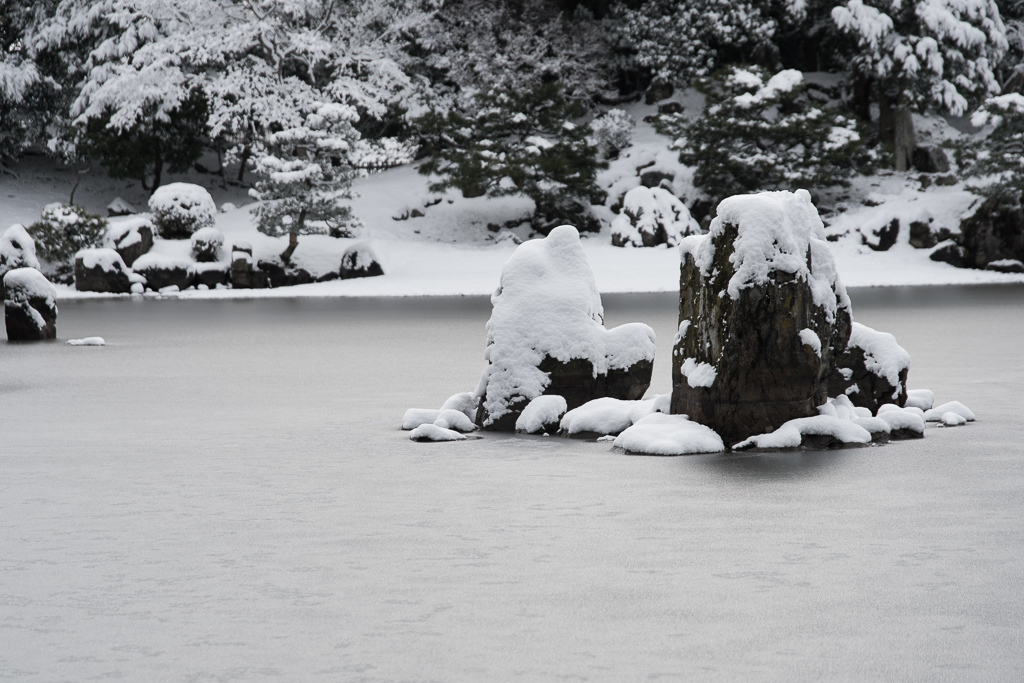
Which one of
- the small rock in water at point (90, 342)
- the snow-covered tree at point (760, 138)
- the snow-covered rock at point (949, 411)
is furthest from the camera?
the snow-covered tree at point (760, 138)

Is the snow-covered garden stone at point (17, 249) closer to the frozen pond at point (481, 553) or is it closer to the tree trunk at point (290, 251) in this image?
the tree trunk at point (290, 251)

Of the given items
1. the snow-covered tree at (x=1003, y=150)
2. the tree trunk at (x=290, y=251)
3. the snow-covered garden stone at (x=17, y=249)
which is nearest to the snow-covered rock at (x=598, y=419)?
the snow-covered garden stone at (x=17, y=249)

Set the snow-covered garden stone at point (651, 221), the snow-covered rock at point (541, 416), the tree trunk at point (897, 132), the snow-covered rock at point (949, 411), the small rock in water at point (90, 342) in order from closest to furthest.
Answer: the snow-covered rock at point (541, 416), the snow-covered rock at point (949, 411), the small rock in water at point (90, 342), the snow-covered garden stone at point (651, 221), the tree trunk at point (897, 132)

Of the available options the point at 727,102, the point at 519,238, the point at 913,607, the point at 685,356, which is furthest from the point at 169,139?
the point at 913,607

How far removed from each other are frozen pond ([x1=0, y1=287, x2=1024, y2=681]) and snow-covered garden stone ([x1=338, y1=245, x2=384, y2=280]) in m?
20.0

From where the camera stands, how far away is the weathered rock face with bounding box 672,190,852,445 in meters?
6.74

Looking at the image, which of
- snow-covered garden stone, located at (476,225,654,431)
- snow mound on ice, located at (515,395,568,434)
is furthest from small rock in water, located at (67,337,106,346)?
snow mound on ice, located at (515,395,568,434)

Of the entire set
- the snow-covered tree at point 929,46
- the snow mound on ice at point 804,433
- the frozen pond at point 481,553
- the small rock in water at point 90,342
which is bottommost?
the frozen pond at point 481,553

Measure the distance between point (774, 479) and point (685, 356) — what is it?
5.14ft

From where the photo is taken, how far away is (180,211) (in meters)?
29.7

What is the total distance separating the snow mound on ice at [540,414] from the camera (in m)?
7.57

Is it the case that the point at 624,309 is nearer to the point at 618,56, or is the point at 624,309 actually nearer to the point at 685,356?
the point at 685,356

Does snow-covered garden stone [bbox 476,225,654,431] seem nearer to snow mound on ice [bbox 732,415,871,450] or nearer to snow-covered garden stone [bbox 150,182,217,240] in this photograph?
snow mound on ice [bbox 732,415,871,450]

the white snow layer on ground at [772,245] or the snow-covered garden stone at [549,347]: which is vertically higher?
the white snow layer on ground at [772,245]
